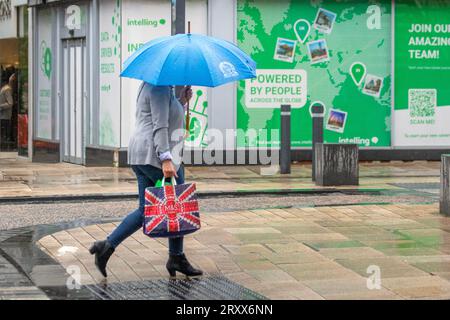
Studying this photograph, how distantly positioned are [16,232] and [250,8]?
31.6 feet

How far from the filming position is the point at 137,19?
1803cm

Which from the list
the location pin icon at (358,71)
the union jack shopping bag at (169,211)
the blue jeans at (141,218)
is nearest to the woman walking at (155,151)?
the blue jeans at (141,218)

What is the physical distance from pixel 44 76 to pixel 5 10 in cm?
340

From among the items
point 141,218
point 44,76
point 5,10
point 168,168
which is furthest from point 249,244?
point 5,10

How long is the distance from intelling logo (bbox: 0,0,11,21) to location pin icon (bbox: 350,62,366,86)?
8.78m

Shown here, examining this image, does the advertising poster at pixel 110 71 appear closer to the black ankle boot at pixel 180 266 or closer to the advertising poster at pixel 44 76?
the advertising poster at pixel 44 76

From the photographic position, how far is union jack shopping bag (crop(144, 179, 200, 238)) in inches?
282

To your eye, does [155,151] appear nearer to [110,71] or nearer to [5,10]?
[110,71]

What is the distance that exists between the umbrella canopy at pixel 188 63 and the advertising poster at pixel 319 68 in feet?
35.7

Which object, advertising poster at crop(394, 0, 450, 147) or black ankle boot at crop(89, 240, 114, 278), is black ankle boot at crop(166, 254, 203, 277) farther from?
advertising poster at crop(394, 0, 450, 147)

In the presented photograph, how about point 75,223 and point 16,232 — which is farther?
point 75,223

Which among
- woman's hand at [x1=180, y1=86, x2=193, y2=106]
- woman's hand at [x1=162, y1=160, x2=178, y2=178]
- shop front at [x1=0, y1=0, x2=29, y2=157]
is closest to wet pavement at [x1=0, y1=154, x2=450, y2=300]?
woman's hand at [x1=162, y1=160, x2=178, y2=178]
